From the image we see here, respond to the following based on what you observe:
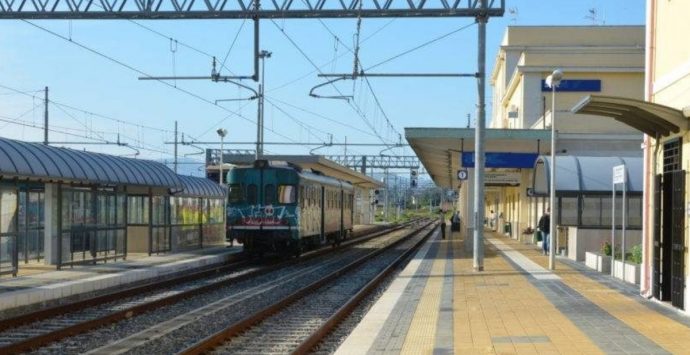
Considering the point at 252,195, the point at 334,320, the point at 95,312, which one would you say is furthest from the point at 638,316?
the point at 252,195

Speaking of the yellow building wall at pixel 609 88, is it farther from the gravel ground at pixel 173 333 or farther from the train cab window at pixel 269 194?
the gravel ground at pixel 173 333

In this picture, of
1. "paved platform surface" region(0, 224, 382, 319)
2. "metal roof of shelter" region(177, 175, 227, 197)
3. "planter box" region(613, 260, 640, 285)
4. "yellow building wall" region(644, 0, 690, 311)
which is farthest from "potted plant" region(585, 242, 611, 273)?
"metal roof of shelter" region(177, 175, 227, 197)

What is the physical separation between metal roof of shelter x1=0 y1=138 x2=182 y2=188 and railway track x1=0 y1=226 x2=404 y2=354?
316 cm

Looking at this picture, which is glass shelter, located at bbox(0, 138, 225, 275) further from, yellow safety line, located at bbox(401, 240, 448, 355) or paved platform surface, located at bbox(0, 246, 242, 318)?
yellow safety line, located at bbox(401, 240, 448, 355)

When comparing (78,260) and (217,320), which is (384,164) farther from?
(217,320)

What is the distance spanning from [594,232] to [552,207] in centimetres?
391

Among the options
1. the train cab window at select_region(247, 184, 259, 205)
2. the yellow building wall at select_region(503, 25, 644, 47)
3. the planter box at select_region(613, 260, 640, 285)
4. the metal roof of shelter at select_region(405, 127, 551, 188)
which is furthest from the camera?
the yellow building wall at select_region(503, 25, 644, 47)

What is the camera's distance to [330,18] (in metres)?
18.1

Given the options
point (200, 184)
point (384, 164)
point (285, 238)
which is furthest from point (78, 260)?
point (384, 164)

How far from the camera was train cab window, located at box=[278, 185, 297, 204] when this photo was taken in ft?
89.8

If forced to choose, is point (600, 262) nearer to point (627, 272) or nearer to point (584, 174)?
point (627, 272)

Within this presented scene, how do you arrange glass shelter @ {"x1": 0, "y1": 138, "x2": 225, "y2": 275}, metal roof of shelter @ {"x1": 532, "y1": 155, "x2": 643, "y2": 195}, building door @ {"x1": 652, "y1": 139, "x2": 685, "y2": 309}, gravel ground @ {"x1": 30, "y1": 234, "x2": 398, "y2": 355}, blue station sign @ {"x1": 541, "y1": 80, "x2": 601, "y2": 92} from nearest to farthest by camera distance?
gravel ground @ {"x1": 30, "y1": 234, "x2": 398, "y2": 355} → building door @ {"x1": 652, "y1": 139, "x2": 685, "y2": 309} → glass shelter @ {"x1": 0, "y1": 138, "x2": 225, "y2": 275} → metal roof of shelter @ {"x1": 532, "y1": 155, "x2": 643, "y2": 195} → blue station sign @ {"x1": 541, "y1": 80, "x2": 601, "y2": 92}

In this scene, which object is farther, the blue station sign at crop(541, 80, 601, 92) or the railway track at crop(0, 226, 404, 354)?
the blue station sign at crop(541, 80, 601, 92)

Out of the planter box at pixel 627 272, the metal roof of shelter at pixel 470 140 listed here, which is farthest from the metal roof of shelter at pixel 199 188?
the planter box at pixel 627 272
